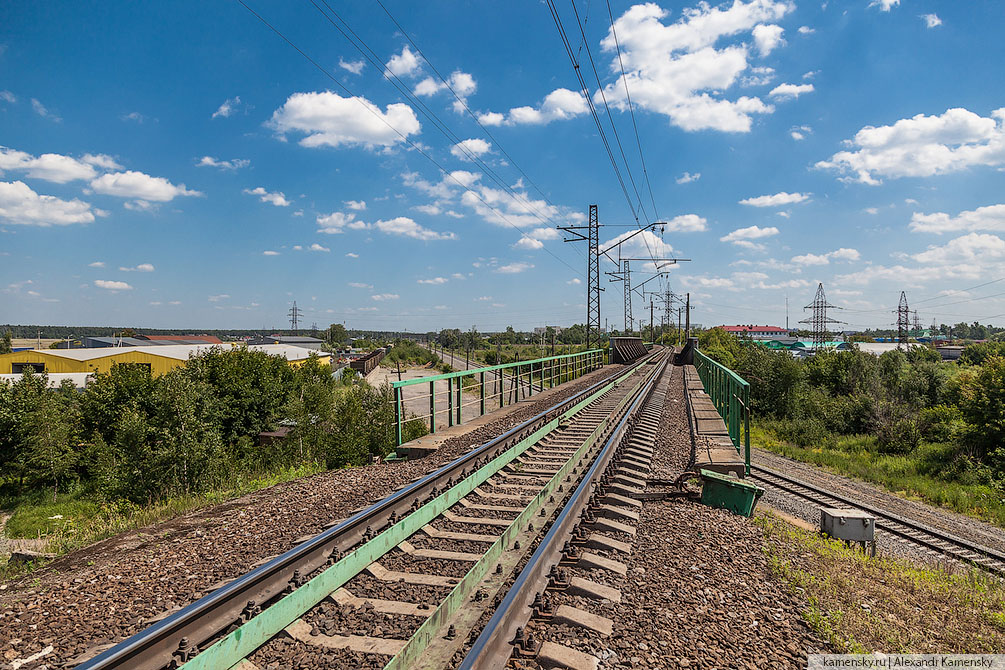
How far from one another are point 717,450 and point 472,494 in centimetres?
473

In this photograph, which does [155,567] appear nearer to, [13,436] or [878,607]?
[878,607]

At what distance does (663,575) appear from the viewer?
13.6 feet

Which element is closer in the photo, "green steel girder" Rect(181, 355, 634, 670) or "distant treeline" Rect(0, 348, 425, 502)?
"green steel girder" Rect(181, 355, 634, 670)

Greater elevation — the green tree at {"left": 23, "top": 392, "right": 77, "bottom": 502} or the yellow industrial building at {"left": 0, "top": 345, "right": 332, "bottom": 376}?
the yellow industrial building at {"left": 0, "top": 345, "right": 332, "bottom": 376}

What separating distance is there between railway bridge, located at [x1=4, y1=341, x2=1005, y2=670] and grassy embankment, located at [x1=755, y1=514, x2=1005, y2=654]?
21 cm

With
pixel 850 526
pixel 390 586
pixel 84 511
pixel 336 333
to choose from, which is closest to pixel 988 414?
pixel 850 526

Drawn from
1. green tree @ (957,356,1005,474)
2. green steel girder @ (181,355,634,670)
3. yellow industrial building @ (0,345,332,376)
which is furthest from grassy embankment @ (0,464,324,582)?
green tree @ (957,356,1005,474)

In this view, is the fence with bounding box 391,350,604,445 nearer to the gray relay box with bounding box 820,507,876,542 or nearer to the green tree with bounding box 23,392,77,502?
the gray relay box with bounding box 820,507,876,542

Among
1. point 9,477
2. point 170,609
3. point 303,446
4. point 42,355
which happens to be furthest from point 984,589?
point 42,355

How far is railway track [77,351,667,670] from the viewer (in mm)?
3006

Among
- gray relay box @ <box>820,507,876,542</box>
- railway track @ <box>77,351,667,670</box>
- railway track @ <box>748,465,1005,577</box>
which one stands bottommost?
Answer: railway track @ <box>748,465,1005,577</box>

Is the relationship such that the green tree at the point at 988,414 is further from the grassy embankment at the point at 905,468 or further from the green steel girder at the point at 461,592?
the green steel girder at the point at 461,592

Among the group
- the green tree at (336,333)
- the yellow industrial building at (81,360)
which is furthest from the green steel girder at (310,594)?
the green tree at (336,333)

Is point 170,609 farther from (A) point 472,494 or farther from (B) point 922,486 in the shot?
(B) point 922,486
